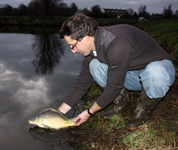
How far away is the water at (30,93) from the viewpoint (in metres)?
2.21

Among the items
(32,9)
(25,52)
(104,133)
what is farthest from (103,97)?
(32,9)

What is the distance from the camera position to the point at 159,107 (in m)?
2.66

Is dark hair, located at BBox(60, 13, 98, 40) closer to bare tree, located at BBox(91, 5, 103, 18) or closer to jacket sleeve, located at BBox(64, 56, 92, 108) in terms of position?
jacket sleeve, located at BBox(64, 56, 92, 108)

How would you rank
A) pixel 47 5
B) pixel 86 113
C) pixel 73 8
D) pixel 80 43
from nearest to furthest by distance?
pixel 80 43
pixel 86 113
pixel 47 5
pixel 73 8

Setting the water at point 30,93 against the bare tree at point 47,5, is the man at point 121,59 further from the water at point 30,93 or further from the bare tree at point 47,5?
the bare tree at point 47,5

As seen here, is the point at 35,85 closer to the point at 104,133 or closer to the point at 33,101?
the point at 33,101

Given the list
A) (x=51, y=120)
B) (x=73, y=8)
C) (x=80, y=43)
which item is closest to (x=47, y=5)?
(x=73, y=8)

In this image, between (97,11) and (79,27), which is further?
(97,11)

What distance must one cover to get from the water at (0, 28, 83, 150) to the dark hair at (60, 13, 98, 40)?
1.26 m

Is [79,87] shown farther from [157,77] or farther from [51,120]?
[157,77]

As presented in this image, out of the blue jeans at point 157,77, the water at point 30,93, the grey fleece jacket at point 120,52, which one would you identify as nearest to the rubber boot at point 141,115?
the blue jeans at point 157,77

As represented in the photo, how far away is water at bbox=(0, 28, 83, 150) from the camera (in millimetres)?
2207

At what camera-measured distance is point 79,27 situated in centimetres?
171

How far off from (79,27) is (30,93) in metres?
2.17
